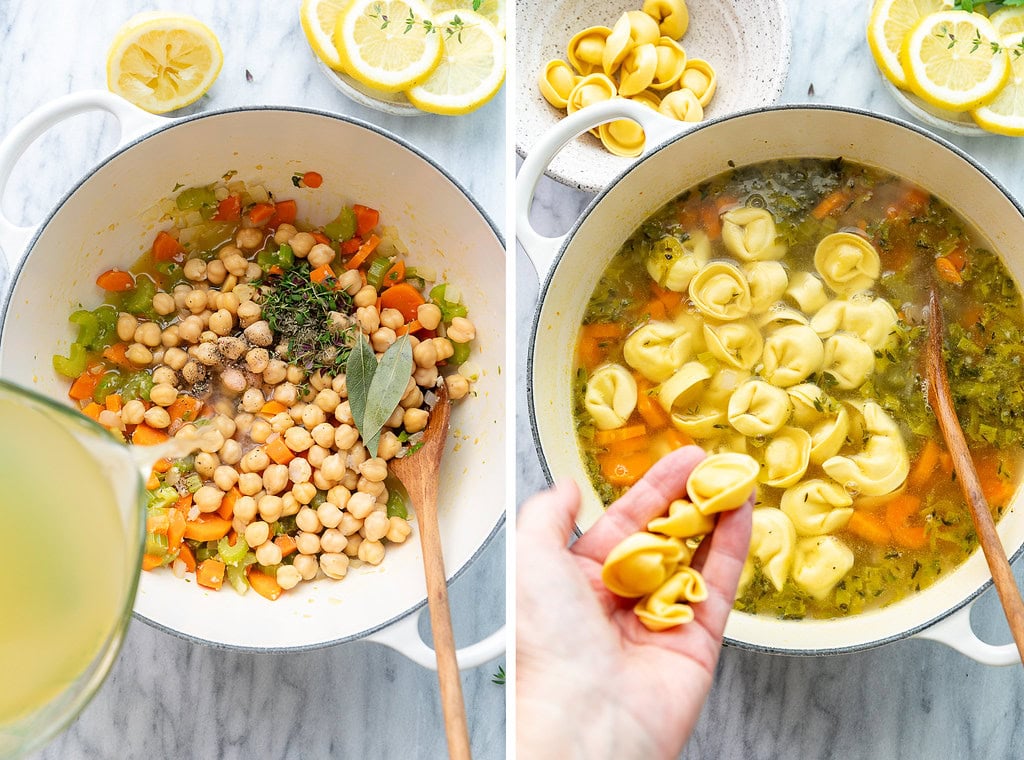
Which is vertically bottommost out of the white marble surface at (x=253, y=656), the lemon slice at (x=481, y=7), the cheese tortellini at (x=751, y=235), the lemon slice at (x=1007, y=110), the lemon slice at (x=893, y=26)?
the white marble surface at (x=253, y=656)

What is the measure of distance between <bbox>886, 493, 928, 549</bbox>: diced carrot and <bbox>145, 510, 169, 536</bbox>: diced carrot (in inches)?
39.8

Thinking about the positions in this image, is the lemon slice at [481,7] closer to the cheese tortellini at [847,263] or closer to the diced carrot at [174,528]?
the cheese tortellini at [847,263]

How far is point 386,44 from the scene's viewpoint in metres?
1.39

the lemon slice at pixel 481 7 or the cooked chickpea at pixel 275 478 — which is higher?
the lemon slice at pixel 481 7

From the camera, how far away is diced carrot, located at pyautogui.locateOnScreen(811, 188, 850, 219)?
1.34m

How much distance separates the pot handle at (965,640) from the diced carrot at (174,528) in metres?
1.00

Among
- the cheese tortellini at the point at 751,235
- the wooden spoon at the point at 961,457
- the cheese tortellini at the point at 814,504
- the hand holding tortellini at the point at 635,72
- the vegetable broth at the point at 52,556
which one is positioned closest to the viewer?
the vegetable broth at the point at 52,556

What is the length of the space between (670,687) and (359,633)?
447 millimetres

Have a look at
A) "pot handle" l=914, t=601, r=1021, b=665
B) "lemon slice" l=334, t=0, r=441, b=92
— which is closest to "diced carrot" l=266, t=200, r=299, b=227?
"lemon slice" l=334, t=0, r=441, b=92

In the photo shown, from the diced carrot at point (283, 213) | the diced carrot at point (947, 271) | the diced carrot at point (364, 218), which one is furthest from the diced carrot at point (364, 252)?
the diced carrot at point (947, 271)

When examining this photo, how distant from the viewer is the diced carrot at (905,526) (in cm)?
127

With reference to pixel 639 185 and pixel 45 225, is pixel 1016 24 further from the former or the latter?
pixel 45 225

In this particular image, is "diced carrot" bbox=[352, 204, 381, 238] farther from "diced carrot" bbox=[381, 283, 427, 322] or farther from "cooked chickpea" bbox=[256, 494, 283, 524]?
"cooked chickpea" bbox=[256, 494, 283, 524]

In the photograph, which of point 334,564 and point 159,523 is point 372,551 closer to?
point 334,564
